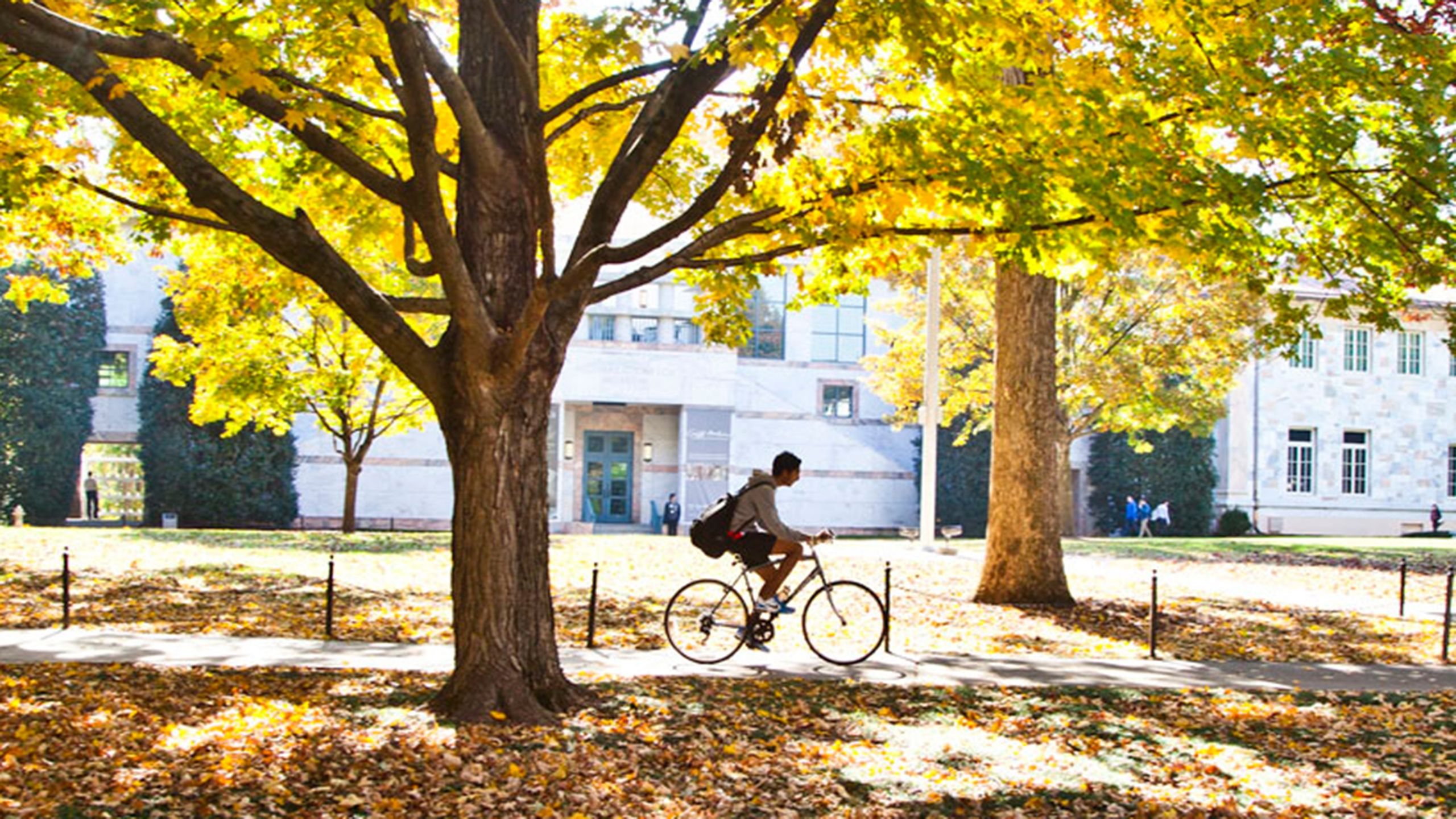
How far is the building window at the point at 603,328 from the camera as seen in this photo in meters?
39.6

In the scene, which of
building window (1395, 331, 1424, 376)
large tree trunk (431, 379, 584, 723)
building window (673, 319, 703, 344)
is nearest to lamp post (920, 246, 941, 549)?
building window (673, 319, 703, 344)

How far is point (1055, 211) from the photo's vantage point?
10281mm

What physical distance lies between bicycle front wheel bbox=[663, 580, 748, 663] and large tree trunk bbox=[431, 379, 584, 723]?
2.50 m

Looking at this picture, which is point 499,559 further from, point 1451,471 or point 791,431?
point 1451,471

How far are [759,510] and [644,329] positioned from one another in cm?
2966

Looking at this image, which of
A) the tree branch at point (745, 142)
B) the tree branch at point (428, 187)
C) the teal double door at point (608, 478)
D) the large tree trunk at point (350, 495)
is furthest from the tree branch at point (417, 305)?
the teal double door at point (608, 478)

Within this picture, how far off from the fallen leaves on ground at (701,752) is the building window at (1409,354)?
4017 centimetres

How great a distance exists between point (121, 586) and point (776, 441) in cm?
2622

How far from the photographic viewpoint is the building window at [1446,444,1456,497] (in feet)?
153

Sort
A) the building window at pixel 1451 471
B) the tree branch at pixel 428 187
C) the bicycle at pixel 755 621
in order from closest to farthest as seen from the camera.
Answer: the tree branch at pixel 428 187 → the bicycle at pixel 755 621 → the building window at pixel 1451 471

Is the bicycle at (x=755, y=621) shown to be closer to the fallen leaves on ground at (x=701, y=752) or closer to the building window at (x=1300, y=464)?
the fallen leaves on ground at (x=701, y=752)

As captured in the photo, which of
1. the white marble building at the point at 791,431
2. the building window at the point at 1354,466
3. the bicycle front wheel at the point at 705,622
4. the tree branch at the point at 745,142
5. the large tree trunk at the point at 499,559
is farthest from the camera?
the building window at the point at 1354,466

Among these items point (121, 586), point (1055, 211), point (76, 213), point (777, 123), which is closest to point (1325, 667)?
point (1055, 211)

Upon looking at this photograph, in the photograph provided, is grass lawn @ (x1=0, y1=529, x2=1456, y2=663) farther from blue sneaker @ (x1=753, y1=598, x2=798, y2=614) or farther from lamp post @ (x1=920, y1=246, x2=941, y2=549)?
blue sneaker @ (x1=753, y1=598, x2=798, y2=614)
